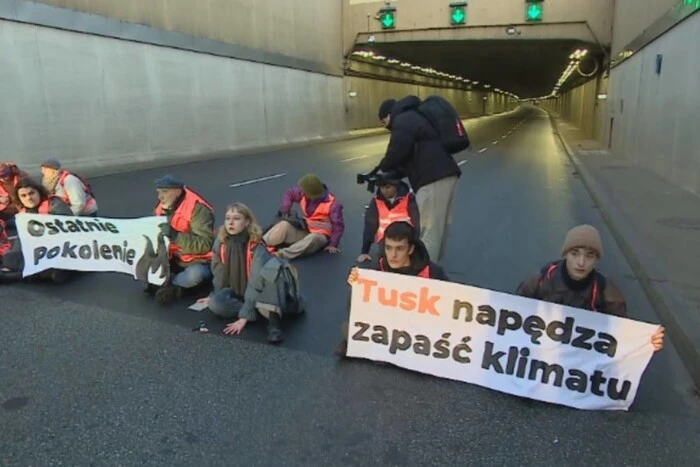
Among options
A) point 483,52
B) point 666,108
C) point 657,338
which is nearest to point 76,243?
point 657,338

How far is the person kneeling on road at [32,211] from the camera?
558cm

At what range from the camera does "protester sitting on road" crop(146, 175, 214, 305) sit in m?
5.04

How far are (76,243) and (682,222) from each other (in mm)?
7628

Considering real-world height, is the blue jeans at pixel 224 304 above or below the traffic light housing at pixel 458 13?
below

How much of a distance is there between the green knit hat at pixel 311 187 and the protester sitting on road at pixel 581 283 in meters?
3.53

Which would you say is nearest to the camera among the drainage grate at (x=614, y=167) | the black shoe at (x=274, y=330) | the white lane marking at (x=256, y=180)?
the black shoe at (x=274, y=330)

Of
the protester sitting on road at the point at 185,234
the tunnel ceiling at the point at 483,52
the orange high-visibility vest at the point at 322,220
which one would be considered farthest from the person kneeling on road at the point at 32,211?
the tunnel ceiling at the point at 483,52

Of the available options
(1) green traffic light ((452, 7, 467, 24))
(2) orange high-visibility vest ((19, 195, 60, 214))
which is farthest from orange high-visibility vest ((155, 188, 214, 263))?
(1) green traffic light ((452, 7, 467, 24))

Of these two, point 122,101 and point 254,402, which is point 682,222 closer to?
point 254,402

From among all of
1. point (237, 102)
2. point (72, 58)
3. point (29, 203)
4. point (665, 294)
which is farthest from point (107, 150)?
point (665, 294)

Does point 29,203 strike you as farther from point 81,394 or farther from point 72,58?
point 72,58

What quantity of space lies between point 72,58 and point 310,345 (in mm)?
15038

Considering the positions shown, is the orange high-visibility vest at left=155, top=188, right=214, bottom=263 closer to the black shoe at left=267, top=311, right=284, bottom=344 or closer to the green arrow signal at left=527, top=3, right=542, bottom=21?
the black shoe at left=267, top=311, right=284, bottom=344

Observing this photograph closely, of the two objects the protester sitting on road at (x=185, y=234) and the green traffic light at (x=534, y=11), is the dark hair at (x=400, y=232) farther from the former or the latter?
the green traffic light at (x=534, y=11)
